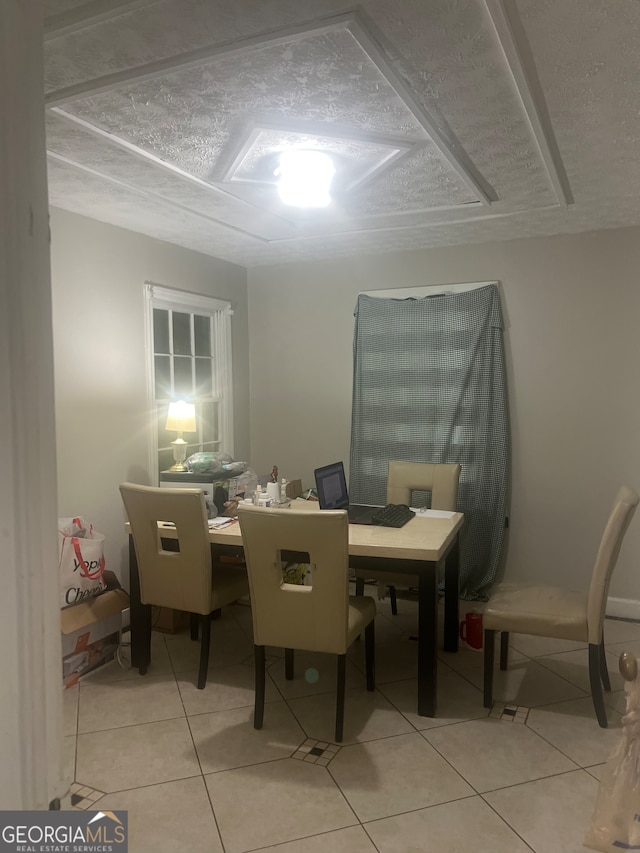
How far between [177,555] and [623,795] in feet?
6.84

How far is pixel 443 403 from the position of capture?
171 inches

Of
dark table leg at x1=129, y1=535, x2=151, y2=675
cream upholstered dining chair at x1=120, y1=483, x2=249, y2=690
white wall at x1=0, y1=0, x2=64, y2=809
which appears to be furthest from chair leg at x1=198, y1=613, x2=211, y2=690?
white wall at x1=0, y1=0, x2=64, y2=809

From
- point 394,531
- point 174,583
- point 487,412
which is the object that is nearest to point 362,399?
point 487,412

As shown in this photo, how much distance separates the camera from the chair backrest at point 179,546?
2938 mm

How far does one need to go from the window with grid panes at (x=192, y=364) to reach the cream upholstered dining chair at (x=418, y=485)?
4.95 feet

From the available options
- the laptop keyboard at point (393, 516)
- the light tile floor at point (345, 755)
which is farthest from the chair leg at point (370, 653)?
the laptop keyboard at point (393, 516)

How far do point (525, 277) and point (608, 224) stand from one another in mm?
579

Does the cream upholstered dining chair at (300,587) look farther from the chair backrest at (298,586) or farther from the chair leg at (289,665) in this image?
the chair leg at (289,665)

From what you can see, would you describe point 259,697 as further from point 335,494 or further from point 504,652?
point 504,652

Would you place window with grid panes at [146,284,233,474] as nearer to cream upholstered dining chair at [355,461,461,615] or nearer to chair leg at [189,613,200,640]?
chair leg at [189,613,200,640]

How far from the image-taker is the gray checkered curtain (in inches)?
164

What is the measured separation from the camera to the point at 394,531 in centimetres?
300

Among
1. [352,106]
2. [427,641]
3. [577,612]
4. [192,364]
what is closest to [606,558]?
[577,612]

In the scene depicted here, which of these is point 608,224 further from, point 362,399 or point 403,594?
point 403,594
